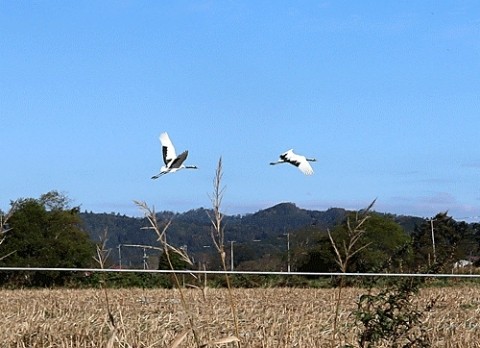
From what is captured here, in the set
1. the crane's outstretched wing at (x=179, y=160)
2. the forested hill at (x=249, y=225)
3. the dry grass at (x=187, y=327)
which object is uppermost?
the forested hill at (x=249, y=225)

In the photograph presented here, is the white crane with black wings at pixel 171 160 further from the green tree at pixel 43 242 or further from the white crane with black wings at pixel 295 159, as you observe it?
the green tree at pixel 43 242

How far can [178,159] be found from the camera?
5207 mm

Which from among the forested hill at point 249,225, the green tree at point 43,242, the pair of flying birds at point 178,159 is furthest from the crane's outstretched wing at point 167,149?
the forested hill at point 249,225

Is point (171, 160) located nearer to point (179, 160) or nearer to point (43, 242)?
point (179, 160)

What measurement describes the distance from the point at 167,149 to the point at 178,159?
0.41m

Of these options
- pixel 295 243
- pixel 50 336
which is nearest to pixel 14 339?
pixel 50 336

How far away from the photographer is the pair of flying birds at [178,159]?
5.11 metres

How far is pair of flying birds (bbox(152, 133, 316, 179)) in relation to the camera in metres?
5.11

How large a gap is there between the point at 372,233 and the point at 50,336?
130 feet

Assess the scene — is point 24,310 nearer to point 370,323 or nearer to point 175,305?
point 175,305

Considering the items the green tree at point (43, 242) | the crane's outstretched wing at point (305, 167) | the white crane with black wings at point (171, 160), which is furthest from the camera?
the green tree at point (43, 242)

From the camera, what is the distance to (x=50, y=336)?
285 inches

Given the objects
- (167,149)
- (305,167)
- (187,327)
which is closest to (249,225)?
(305,167)

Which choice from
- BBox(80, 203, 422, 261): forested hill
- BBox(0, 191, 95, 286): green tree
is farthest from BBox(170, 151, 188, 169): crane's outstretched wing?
BBox(80, 203, 422, 261): forested hill
